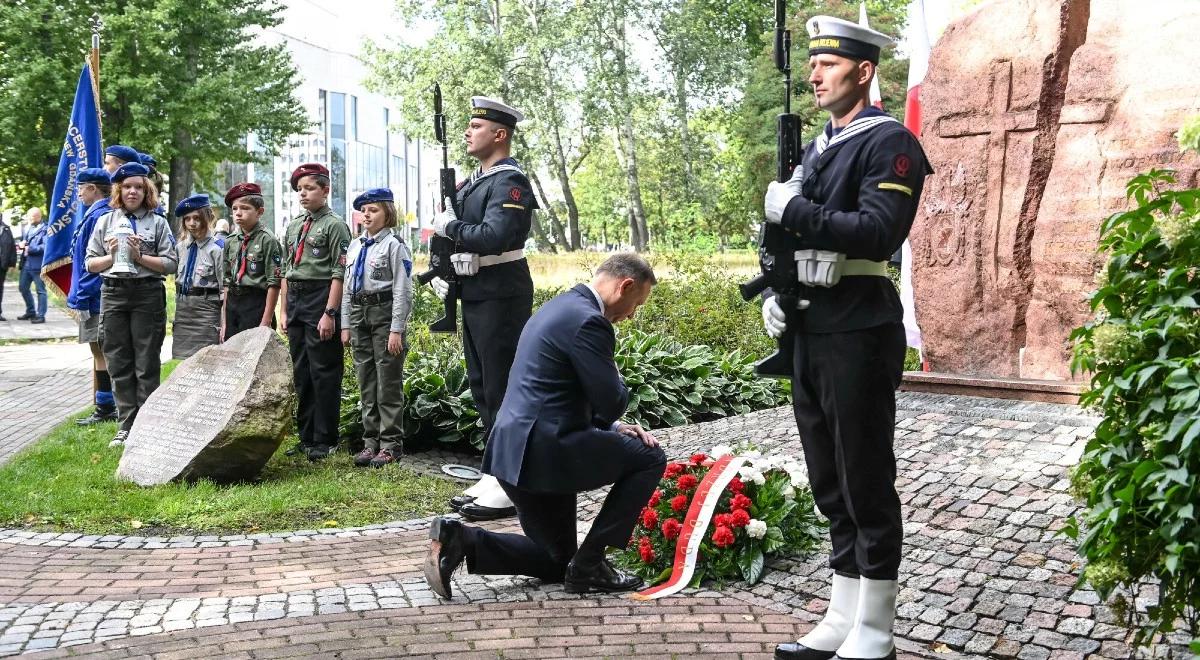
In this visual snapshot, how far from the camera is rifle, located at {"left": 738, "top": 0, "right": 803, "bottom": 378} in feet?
14.0

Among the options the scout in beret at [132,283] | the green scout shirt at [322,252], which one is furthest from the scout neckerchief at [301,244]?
the scout in beret at [132,283]

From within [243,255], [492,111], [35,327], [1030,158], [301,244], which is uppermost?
[492,111]

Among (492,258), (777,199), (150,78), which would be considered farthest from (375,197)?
(150,78)

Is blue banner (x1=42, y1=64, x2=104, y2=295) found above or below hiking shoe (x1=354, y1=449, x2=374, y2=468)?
above

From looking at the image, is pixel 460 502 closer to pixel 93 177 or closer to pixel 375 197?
pixel 375 197

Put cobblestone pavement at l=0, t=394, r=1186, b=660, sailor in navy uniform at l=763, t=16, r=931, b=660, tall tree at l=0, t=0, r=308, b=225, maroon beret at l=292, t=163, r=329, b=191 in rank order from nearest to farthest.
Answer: sailor in navy uniform at l=763, t=16, r=931, b=660, cobblestone pavement at l=0, t=394, r=1186, b=660, maroon beret at l=292, t=163, r=329, b=191, tall tree at l=0, t=0, r=308, b=225

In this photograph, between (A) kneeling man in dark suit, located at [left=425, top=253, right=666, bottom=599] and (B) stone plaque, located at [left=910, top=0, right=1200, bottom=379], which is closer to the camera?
(A) kneeling man in dark suit, located at [left=425, top=253, right=666, bottom=599]

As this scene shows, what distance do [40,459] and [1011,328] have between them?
6.88 meters

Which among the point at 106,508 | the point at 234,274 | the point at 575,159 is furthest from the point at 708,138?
the point at 106,508

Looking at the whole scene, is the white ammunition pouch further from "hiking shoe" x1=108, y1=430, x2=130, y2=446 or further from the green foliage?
"hiking shoe" x1=108, y1=430, x2=130, y2=446

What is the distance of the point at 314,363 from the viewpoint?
865cm

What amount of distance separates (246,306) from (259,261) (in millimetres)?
409

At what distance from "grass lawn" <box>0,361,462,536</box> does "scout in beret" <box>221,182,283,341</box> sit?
1.41 metres

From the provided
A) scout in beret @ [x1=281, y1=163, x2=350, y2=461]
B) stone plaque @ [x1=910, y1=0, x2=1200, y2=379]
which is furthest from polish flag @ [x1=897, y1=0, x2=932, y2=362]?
scout in beret @ [x1=281, y1=163, x2=350, y2=461]
